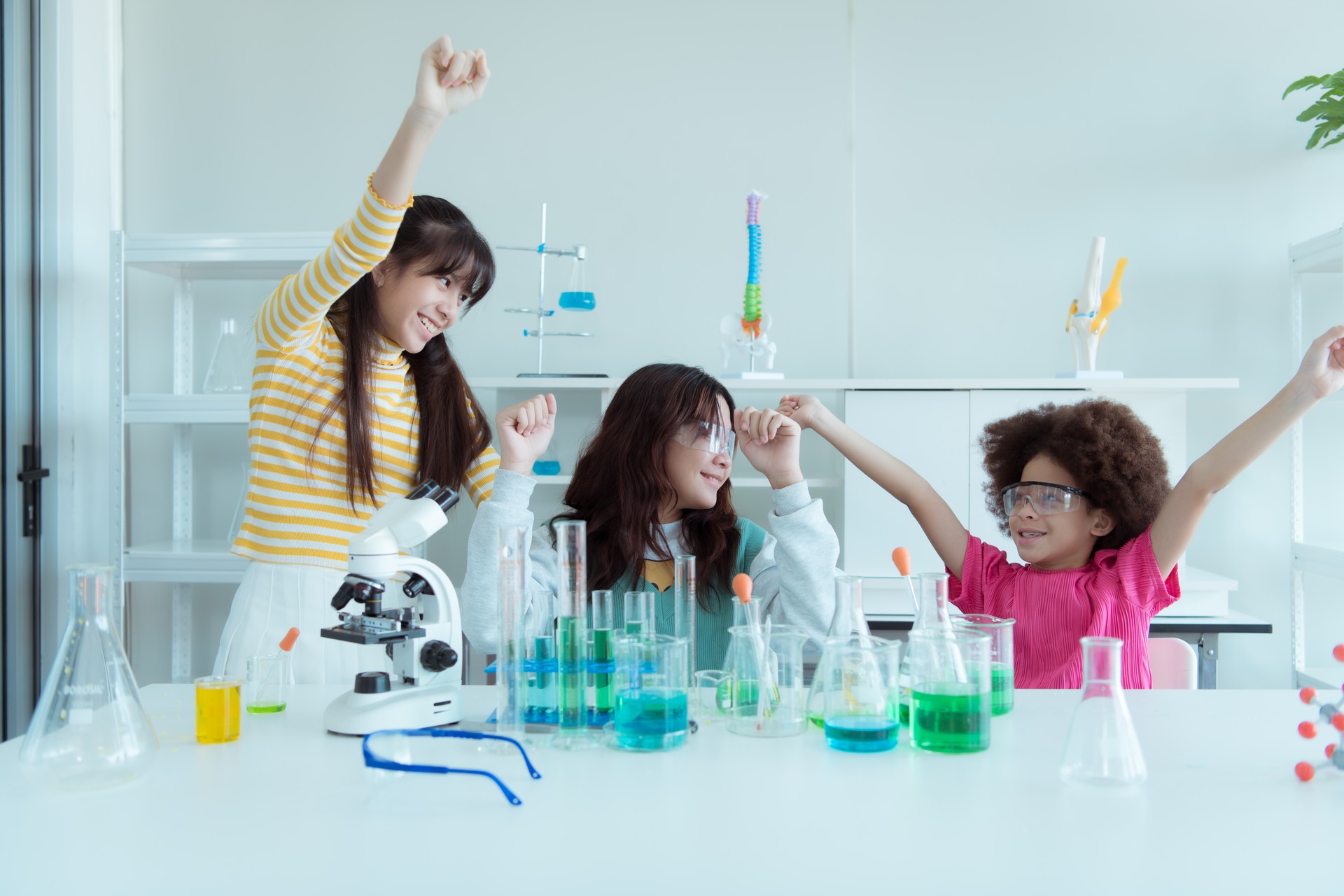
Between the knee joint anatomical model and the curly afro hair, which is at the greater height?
the knee joint anatomical model

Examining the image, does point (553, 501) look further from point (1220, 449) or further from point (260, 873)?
point (260, 873)

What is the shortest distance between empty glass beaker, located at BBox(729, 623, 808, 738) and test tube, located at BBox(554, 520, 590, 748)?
0.63 ft

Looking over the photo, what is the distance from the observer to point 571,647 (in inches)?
47.0

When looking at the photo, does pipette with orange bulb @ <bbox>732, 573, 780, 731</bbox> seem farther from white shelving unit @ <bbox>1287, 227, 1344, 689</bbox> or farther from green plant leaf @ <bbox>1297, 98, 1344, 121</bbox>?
green plant leaf @ <bbox>1297, 98, 1344, 121</bbox>

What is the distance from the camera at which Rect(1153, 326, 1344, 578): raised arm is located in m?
1.55

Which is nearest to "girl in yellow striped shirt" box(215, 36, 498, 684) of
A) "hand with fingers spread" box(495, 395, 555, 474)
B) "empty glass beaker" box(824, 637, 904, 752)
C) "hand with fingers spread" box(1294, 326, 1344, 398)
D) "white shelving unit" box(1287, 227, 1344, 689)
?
"hand with fingers spread" box(495, 395, 555, 474)

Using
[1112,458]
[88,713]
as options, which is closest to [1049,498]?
[1112,458]

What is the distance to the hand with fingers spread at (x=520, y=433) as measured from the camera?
1.62 m

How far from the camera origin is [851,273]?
310cm

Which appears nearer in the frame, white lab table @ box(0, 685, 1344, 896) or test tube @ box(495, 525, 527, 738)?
white lab table @ box(0, 685, 1344, 896)

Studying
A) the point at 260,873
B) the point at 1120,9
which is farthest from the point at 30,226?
the point at 1120,9

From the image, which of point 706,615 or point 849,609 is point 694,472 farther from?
point 849,609

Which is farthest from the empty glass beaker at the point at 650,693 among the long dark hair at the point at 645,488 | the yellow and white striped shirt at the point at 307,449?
the yellow and white striped shirt at the point at 307,449

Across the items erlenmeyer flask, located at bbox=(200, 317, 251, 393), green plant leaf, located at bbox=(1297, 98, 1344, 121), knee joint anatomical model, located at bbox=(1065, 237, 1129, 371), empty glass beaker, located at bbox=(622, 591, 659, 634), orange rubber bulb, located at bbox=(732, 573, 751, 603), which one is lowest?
empty glass beaker, located at bbox=(622, 591, 659, 634)
